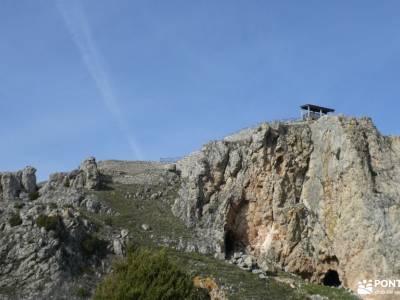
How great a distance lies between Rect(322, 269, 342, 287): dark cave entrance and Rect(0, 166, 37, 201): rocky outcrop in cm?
2561

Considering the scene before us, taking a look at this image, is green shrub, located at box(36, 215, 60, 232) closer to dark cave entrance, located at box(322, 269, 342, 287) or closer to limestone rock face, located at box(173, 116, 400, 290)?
limestone rock face, located at box(173, 116, 400, 290)

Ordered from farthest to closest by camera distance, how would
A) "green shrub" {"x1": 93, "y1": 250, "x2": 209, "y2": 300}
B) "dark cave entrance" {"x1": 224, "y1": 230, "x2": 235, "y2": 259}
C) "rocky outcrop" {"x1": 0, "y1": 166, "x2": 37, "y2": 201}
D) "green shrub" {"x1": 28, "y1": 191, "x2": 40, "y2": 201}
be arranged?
"rocky outcrop" {"x1": 0, "y1": 166, "x2": 37, "y2": 201} → "green shrub" {"x1": 28, "y1": 191, "x2": 40, "y2": 201} → "dark cave entrance" {"x1": 224, "y1": 230, "x2": 235, "y2": 259} → "green shrub" {"x1": 93, "y1": 250, "x2": 209, "y2": 300}

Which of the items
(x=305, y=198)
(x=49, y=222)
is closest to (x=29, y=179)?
(x=49, y=222)

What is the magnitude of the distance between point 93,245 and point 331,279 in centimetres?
2001

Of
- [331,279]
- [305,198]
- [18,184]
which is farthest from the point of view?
[18,184]

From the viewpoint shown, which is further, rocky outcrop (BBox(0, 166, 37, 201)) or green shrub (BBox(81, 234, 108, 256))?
rocky outcrop (BBox(0, 166, 37, 201))

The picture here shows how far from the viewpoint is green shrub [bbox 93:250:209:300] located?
29.2 meters

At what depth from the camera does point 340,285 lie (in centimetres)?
4750

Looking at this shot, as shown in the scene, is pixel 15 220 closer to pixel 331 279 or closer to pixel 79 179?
pixel 79 179

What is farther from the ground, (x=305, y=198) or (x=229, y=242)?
(x=305, y=198)

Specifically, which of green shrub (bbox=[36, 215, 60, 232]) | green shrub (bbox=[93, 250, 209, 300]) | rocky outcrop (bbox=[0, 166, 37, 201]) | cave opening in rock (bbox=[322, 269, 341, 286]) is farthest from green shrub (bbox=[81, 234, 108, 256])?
cave opening in rock (bbox=[322, 269, 341, 286])

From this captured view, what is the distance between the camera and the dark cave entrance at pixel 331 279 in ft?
163

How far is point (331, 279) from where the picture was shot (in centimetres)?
5041

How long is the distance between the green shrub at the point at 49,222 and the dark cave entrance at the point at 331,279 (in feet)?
69.8
